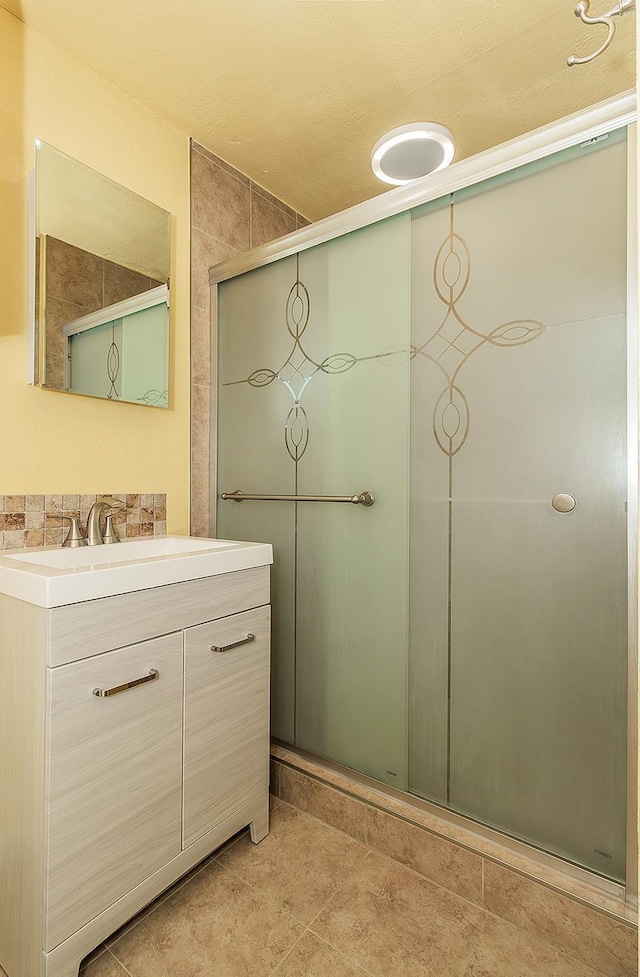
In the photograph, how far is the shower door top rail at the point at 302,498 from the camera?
1568 mm

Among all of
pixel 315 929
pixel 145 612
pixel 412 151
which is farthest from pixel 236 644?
pixel 412 151

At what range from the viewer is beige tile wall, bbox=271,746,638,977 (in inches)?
44.0

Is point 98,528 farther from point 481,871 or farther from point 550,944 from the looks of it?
point 550,944

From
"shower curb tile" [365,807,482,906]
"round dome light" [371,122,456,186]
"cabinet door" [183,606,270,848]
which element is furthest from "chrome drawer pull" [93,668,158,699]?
"round dome light" [371,122,456,186]

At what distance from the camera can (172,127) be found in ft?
6.18

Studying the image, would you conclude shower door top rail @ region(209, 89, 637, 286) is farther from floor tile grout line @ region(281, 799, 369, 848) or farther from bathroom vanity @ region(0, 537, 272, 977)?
floor tile grout line @ region(281, 799, 369, 848)

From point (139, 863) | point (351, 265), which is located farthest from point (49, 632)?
point (351, 265)

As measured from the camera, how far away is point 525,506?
1.28 m

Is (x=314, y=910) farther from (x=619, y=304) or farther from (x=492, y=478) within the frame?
(x=619, y=304)

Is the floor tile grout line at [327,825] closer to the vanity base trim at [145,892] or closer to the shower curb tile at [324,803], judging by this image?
the shower curb tile at [324,803]

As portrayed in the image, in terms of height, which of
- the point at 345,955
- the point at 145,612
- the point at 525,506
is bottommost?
the point at 345,955

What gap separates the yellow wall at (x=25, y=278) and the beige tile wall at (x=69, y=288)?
69 mm

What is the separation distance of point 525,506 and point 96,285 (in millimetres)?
1433

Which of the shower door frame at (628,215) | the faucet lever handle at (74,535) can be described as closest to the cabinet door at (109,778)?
the faucet lever handle at (74,535)
